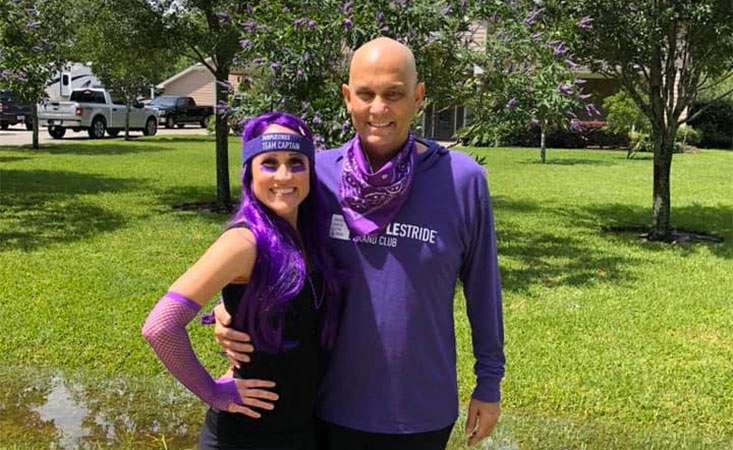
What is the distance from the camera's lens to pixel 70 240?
8.36 metres

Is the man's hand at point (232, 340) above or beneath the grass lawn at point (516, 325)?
above

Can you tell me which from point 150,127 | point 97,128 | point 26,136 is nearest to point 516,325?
point 97,128

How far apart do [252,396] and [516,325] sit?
161 inches

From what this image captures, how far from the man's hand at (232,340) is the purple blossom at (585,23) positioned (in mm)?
6873

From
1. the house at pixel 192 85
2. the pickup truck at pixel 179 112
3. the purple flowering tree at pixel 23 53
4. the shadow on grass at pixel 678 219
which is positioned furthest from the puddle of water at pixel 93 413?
the house at pixel 192 85

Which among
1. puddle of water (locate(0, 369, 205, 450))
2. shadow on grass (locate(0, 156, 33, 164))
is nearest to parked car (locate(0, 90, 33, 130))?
shadow on grass (locate(0, 156, 33, 164))

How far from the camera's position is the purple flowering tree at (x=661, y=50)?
8.21 meters

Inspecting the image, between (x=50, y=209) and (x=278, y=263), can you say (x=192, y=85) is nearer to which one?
(x=50, y=209)

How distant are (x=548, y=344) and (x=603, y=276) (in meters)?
2.27

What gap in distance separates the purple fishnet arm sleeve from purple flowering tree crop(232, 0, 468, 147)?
489 centimetres

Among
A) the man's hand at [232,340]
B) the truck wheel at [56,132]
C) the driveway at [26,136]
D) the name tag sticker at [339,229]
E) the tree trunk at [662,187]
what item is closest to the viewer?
the man's hand at [232,340]

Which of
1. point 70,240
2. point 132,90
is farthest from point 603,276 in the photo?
point 132,90

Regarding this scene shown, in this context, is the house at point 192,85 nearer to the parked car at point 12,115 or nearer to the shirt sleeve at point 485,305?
the parked car at point 12,115

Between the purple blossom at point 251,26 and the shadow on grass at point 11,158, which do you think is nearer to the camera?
the purple blossom at point 251,26
